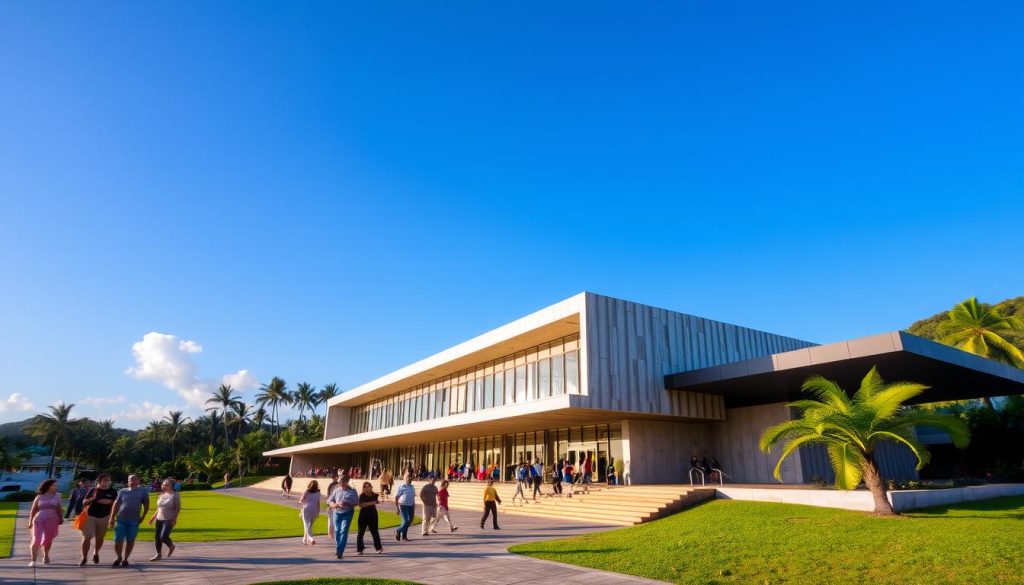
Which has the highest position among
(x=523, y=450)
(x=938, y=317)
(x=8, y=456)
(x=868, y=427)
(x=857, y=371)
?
(x=938, y=317)

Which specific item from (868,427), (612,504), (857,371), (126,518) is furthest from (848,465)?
(126,518)

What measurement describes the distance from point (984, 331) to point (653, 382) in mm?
25423

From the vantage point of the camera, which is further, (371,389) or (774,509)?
(371,389)

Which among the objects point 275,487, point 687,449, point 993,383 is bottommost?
point 275,487

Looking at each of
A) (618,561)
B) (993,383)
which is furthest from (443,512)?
(993,383)

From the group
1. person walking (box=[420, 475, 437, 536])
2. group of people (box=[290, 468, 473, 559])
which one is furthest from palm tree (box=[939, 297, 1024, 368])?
person walking (box=[420, 475, 437, 536])

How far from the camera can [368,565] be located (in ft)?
A: 32.1

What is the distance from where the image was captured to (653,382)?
77.7 feet

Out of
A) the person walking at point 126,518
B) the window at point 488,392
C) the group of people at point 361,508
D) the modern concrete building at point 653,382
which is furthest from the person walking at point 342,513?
the window at point 488,392

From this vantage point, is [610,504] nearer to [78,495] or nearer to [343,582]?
[343,582]

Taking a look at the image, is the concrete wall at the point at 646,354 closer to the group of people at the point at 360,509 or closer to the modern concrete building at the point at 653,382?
the modern concrete building at the point at 653,382

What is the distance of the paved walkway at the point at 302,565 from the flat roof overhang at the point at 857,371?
36.5 ft

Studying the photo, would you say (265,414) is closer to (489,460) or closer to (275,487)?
(275,487)

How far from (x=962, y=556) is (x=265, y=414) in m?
88.1
